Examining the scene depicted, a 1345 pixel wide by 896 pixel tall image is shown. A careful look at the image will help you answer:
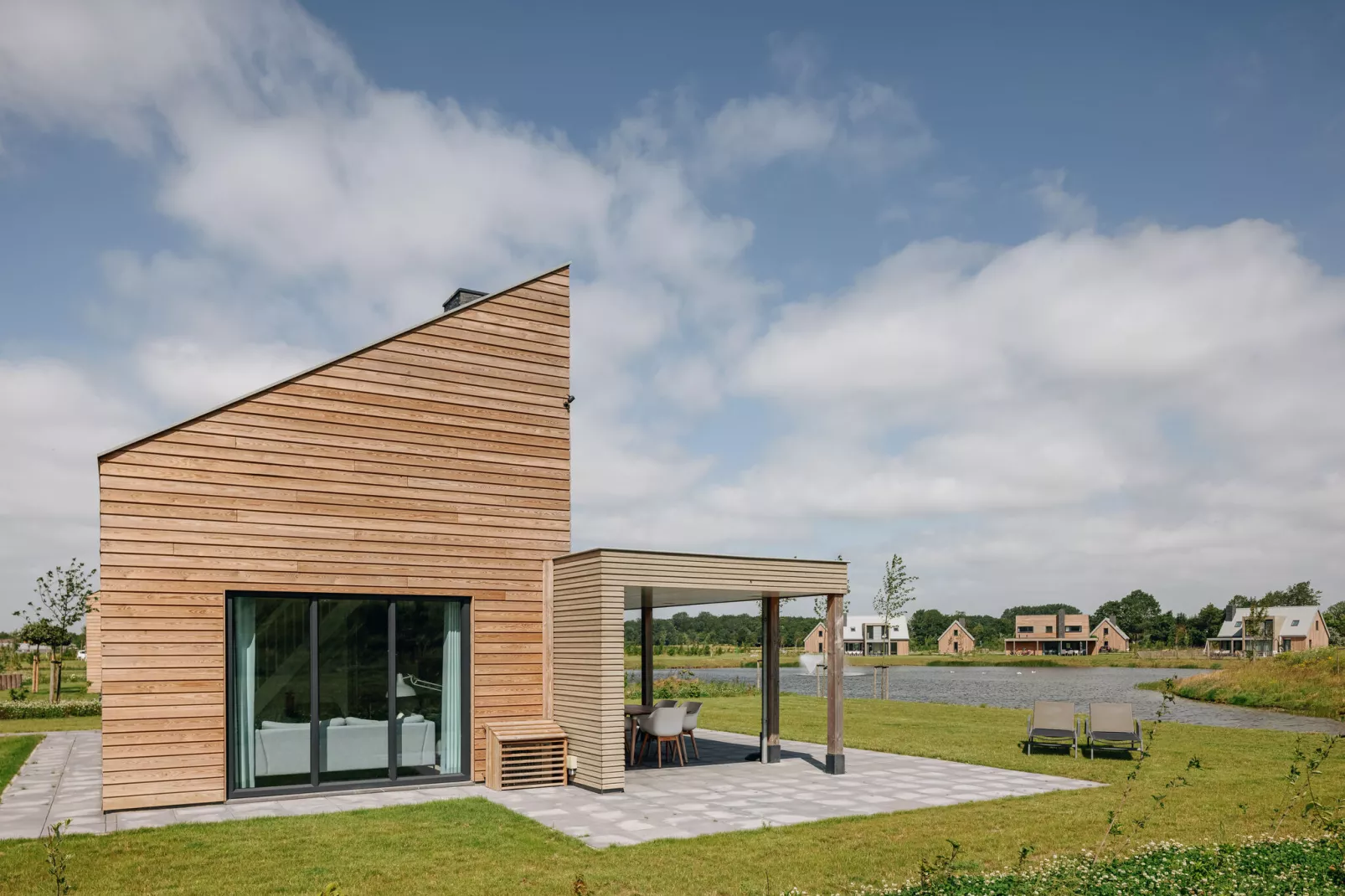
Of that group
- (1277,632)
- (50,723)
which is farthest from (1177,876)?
(1277,632)

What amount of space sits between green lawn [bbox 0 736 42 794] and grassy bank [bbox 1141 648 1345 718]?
2781 cm

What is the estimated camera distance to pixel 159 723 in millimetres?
9477

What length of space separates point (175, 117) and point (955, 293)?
1221 cm

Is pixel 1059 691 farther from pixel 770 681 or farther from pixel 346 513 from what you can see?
pixel 346 513

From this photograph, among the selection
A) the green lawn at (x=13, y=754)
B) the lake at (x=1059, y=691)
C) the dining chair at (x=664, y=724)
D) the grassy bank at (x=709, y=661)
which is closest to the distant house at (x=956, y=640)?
the lake at (x=1059, y=691)

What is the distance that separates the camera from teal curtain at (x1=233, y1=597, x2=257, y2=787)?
32.5ft

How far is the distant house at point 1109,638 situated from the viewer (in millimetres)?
89562

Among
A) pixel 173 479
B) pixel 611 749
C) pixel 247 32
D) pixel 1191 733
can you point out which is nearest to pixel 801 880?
pixel 611 749

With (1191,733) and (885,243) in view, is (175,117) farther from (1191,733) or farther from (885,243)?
(1191,733)

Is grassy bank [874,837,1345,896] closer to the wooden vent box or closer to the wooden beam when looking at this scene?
the wooden vent box

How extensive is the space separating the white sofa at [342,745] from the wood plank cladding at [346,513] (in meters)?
0.51

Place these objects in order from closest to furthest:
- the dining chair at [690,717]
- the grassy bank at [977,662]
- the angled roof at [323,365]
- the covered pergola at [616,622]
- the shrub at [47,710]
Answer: the angled roof at [323,365] → the covered pergola at [616,622] → the dining chair at [690,717] → the shrub at [47,710] → the grassy bank at [977,662]

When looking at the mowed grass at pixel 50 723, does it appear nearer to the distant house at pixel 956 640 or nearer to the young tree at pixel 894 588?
the young tree at pixel 894 588

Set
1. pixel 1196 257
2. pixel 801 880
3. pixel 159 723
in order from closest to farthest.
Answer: pixel 801 880 < pixel 159 723 < pixel 1196 257
